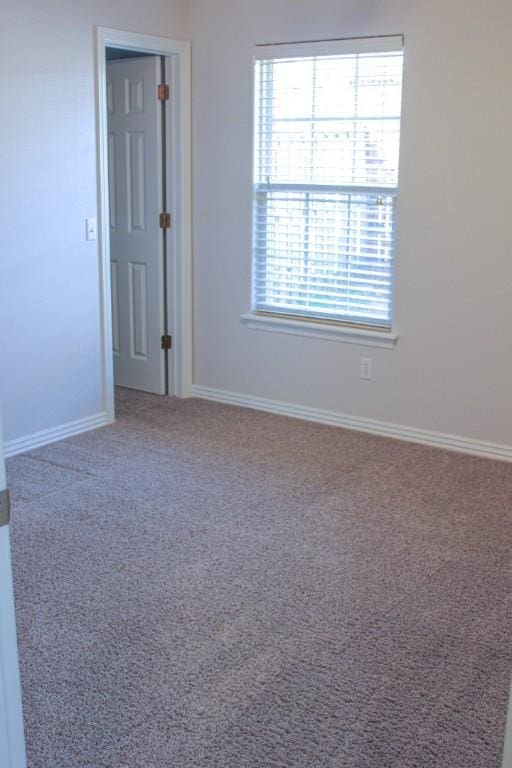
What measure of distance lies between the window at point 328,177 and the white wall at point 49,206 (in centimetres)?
88

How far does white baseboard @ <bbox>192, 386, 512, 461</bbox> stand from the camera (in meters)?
4.60

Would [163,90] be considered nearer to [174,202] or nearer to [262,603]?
[174,202]

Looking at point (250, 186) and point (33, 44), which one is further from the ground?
point (33, 44)

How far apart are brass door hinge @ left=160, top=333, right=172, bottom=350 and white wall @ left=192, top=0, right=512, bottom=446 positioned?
41cm

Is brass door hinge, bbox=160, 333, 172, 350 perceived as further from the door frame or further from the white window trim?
the white window trim

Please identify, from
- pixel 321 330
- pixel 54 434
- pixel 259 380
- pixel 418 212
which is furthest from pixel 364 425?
pixel 54 434

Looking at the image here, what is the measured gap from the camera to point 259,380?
542cm

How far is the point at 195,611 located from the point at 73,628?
1.34 ft

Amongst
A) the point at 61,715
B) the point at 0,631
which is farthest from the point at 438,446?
the point at 0,631

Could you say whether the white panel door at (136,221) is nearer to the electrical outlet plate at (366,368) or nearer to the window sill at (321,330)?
the window sill at (321,330)

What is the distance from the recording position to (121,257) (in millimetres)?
5742

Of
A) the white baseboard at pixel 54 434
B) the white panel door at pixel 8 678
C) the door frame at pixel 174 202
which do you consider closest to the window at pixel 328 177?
the door frame at pixel 174 202

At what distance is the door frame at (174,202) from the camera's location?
477 cm

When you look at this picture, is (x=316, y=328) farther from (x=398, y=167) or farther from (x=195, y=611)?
(x=195, y=611)
